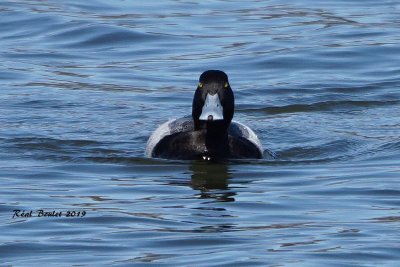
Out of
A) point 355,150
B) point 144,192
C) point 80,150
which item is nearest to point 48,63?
point 80,150

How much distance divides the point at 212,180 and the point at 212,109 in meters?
0.76

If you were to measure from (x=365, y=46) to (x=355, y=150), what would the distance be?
7034 millimetres

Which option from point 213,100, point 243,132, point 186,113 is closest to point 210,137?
point 213,100

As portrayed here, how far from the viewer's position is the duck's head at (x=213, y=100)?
45.9ft

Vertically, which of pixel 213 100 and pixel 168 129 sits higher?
pixel 213 100

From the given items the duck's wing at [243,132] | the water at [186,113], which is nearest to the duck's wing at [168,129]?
the water at [186,113]

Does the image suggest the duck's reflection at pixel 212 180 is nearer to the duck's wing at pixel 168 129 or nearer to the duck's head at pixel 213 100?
the duck's head at pixel 213 100

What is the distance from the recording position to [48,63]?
20.5 m

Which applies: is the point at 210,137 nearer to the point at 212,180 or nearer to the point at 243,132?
the point at 243,132

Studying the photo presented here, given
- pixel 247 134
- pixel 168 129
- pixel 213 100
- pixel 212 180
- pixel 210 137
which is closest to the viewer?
pixel 212 180

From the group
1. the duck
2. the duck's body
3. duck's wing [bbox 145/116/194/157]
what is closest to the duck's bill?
the duck

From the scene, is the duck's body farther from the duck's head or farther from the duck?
the duck's head

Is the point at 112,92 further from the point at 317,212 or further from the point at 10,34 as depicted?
the point at 317,212

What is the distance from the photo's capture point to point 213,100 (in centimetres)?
1412
